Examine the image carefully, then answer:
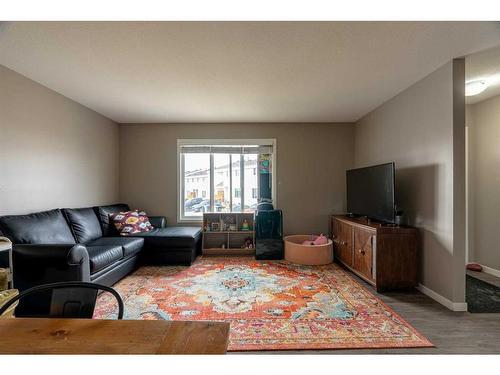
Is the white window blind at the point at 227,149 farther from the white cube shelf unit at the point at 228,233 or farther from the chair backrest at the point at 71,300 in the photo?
the chair backrest at the point at 71,300

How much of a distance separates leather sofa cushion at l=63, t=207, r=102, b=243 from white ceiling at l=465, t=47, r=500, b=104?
4696 mm

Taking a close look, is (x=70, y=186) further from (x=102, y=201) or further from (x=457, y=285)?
(x=457, y=285)

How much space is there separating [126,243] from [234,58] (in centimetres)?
260

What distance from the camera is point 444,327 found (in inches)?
77.4

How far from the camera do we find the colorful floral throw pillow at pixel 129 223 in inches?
141

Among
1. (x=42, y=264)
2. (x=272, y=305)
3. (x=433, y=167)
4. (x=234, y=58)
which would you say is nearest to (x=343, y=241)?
(x=433, y=167)

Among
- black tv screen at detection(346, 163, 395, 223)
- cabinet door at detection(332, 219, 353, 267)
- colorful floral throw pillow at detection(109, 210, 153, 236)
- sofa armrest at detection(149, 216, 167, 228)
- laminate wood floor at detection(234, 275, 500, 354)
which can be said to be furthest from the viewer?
sofa armrest at detection(149, 216, 167, 228)

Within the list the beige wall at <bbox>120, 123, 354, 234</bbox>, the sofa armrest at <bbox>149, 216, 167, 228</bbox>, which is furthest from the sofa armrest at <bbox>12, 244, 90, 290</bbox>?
the beige wall at <bbox>120, 123, 354, 234</bbox>

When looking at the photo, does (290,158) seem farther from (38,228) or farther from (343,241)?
(38,228)

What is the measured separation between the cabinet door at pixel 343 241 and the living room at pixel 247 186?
48 millimetres

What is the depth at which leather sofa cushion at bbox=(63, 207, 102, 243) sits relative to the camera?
294 centimetres

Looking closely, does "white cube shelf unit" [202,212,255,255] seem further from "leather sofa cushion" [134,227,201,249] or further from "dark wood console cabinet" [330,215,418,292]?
"dark wood console cabinet" [330,215,418,292]

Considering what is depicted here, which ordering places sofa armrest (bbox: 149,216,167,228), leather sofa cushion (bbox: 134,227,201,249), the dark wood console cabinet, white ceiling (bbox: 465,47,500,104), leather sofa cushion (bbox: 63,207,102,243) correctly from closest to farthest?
white ceiling (bbox: 465,47,500,104)
the dark wood console cabinet
leather sofa cushion (bbox: 63,207,102,243)
leather sofa cushion (bbox: 134,227,201,249)
sofa armrest (bbox: 149,216,167,228)

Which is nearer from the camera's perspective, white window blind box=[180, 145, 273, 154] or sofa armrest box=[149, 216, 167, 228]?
sofa armrest box=[149, 216, 167, 228]
